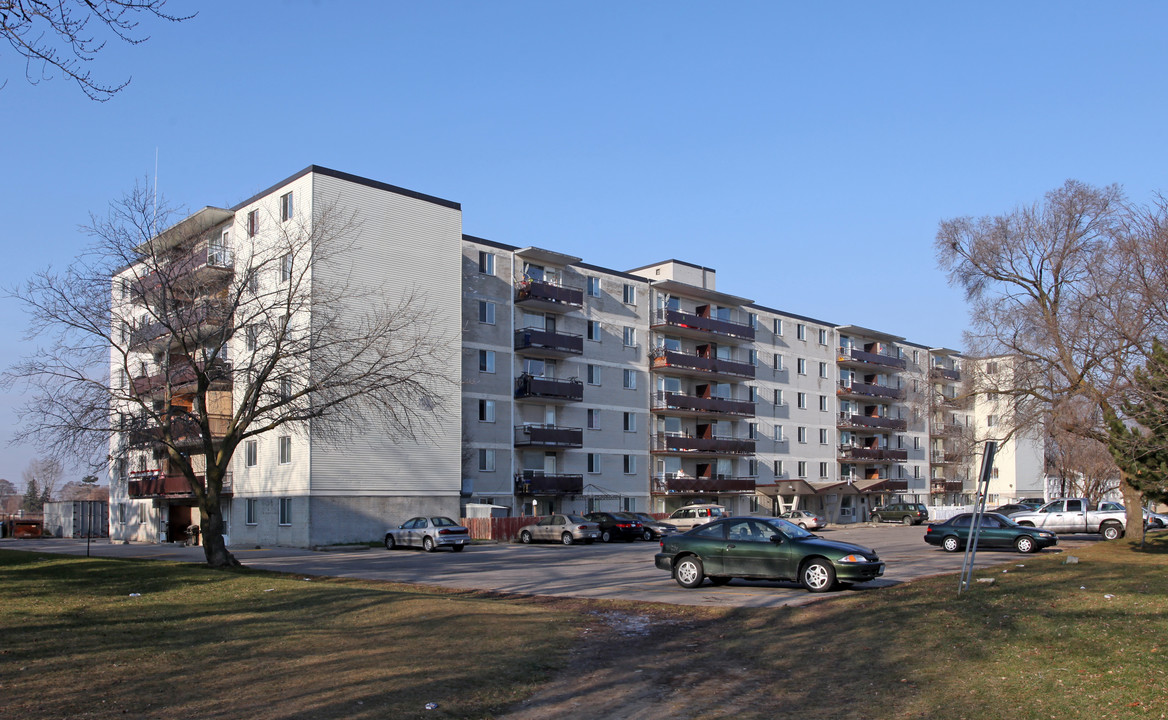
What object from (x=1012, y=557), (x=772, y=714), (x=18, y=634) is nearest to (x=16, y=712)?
(x=18, y=634)

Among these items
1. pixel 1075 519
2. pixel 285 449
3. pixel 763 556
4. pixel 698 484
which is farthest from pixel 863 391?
pixel 763 556

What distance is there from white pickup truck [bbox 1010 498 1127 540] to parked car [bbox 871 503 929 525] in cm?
2635

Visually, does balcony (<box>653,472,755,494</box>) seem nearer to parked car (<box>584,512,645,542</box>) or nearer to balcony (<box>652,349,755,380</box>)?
balcony (<box>652,349,755,380</box>)

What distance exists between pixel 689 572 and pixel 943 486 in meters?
77.0

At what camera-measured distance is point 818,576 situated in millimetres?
17688

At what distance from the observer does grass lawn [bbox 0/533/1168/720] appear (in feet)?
27.5

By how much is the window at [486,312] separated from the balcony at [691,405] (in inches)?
559

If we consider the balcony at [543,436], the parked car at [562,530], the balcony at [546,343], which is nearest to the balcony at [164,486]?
the balcony at [543,436]

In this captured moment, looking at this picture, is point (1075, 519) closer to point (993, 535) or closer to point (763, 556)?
point (993, 535)

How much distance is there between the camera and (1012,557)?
92.8ft

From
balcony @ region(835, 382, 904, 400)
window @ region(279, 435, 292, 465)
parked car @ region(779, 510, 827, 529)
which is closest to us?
window @ region(279, 435, 292, 465)

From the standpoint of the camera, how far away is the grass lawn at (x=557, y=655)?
8.38m

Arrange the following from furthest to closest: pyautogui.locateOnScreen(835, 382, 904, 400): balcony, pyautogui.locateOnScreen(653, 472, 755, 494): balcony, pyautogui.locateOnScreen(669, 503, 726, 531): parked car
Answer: pyautogui.locateOnScreen(835, 382, 904, 400): balcony → pyautogui.locateOnScreen(653, 472, 755, 494): balcony → pyautogui.locateOnScreen(669, 503, 726, 531): parked car

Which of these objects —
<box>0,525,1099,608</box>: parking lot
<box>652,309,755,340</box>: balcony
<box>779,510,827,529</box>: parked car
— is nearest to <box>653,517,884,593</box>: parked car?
<box>0,525,1099,608</box>: parking lot
